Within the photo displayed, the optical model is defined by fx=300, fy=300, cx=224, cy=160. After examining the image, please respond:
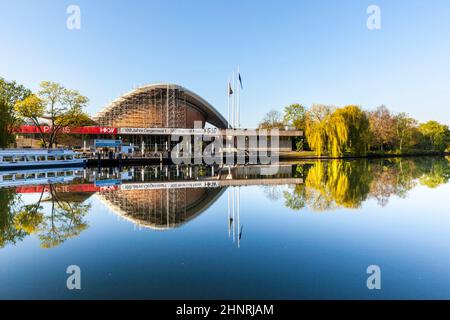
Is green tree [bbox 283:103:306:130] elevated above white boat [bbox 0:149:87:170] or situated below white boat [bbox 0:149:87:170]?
above

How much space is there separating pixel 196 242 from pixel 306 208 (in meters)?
5.38

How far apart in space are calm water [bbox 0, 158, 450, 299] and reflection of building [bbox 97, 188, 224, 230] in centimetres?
5

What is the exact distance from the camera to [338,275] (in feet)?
16.2

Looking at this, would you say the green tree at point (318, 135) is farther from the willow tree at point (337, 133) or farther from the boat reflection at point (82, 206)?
the boat reflection at point (82, 206)

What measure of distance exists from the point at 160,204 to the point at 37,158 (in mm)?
23694

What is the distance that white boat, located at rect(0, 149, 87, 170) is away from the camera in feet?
81.8

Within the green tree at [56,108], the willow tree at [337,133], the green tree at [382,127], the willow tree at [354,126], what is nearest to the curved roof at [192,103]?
the green tree at [56,108]

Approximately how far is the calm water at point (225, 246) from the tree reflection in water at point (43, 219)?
39 mm

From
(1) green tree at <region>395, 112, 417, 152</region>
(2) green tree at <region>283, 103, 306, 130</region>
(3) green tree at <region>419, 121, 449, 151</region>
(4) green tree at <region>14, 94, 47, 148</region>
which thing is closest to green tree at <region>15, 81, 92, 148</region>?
(4) green tree at <region>14, 94, 47, 148</region>

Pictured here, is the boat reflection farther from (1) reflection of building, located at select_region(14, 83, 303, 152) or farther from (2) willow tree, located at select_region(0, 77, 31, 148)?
(1) reflection of building, located at select_region(14, 83, 303, 152)

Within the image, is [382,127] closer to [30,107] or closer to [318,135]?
[318,135]
